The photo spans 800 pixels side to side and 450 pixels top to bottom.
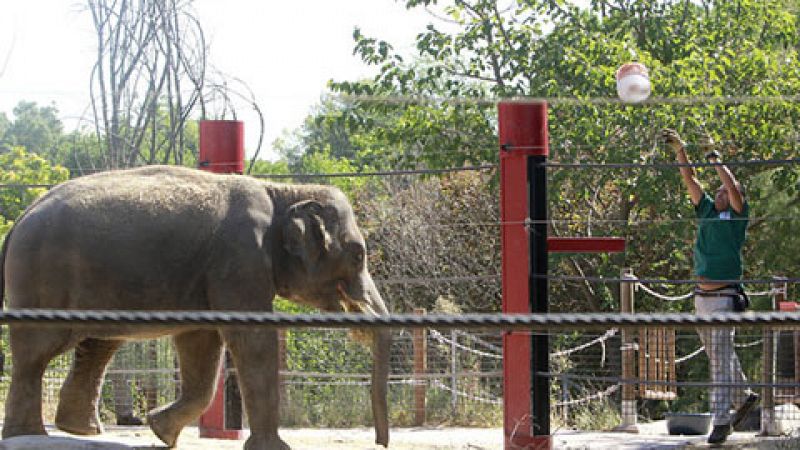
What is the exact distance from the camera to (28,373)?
265 inches

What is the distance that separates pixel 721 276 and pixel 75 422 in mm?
3620

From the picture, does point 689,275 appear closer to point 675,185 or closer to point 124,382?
point 675,185

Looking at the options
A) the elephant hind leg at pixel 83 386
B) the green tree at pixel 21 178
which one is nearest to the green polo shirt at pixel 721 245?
the elephant hind leg at pixel 83 386

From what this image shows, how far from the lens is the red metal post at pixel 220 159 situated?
8.41 m

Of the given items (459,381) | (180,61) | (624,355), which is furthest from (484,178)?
(624,355)

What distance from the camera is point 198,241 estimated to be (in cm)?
698

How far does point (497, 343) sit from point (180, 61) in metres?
4.38

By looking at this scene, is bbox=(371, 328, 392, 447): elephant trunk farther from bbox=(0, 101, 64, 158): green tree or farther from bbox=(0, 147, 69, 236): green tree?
bbox=(0, 101, 64, 158): green tree

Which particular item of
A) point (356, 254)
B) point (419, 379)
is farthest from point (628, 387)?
point (356, 254)

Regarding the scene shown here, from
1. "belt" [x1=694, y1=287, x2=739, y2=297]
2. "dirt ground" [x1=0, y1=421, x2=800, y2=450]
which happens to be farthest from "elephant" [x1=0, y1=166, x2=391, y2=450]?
"belt" [x1=694, y1=287, x2=739, y2=297]

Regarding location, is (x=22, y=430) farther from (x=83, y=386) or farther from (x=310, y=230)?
(x=310, y=230)

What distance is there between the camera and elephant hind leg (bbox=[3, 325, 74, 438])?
6.67 metres

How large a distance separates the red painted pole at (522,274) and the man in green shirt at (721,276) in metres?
0.83

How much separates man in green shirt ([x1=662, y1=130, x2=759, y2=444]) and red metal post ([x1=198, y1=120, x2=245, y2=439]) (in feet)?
9.01
